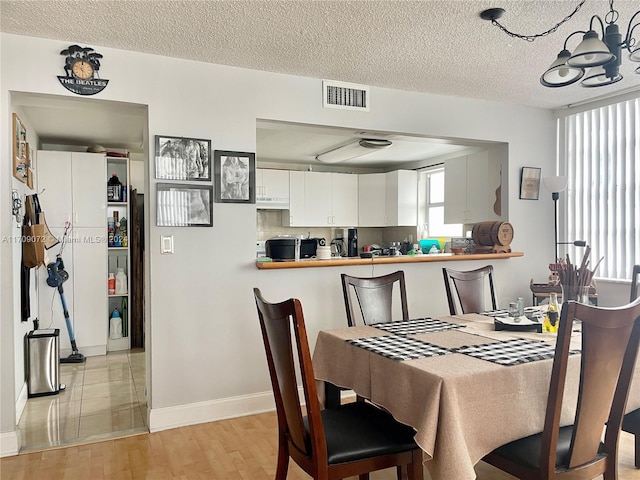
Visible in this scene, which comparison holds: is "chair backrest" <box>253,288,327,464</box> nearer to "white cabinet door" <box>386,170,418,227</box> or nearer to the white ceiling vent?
the white ceiling vent

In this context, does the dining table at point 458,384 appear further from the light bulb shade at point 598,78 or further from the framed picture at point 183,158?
the framed picture at point 183,158

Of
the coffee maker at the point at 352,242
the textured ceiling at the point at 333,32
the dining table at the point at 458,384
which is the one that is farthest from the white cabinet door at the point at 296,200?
the dining table at the point at 458,384

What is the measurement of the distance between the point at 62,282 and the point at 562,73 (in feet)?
15.2

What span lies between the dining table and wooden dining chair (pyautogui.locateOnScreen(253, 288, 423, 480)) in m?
0.12

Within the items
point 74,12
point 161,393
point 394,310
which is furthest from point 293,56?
point 161,393

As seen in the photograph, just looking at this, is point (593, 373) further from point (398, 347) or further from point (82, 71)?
point (82, 71)

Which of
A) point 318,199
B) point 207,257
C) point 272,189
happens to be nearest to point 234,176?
point 207,257

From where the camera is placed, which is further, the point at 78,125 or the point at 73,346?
the point at 73,346

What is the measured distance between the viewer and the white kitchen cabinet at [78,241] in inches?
193

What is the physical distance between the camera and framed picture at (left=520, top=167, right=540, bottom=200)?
14.4 feet

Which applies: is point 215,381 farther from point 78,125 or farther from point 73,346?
point 78,125

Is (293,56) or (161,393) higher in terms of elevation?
(293,56)

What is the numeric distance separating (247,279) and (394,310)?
4.04ft

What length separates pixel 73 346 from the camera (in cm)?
492
